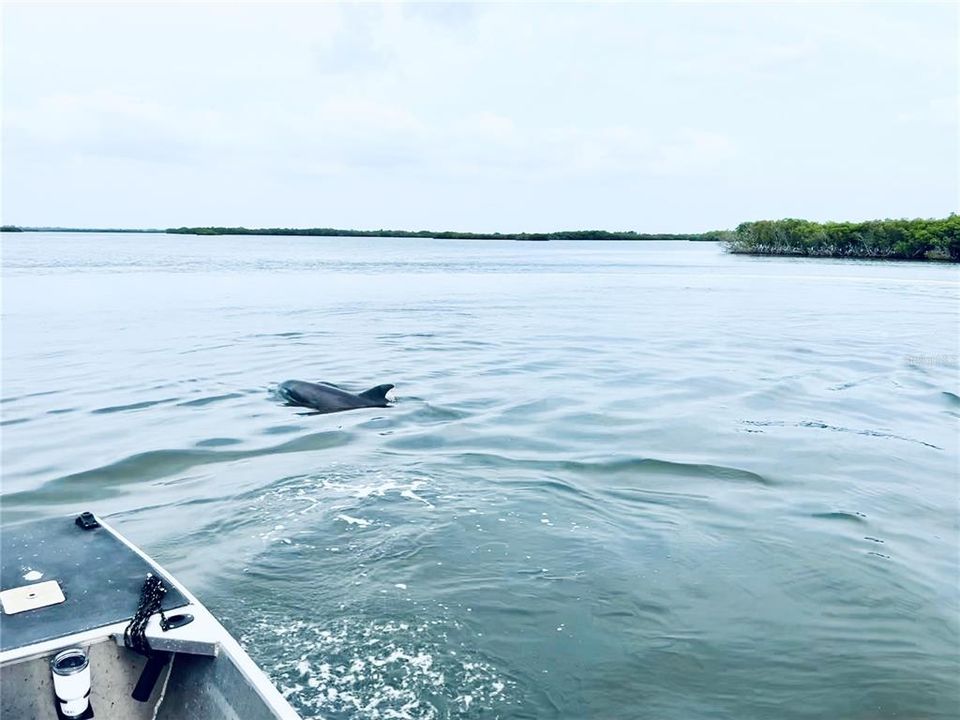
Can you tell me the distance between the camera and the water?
6598 mm

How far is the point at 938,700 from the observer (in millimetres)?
6297

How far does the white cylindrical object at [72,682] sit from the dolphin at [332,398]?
11.0 meters

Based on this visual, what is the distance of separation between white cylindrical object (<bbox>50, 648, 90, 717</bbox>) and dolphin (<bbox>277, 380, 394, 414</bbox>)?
Answer: 1101cm

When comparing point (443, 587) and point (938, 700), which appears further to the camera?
point (443, 587)

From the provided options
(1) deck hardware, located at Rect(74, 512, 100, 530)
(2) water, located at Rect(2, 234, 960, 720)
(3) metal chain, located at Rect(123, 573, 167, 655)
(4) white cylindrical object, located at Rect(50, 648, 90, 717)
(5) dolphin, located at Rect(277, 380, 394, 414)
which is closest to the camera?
(4) white cylindrical object, located at Rect(50, 648, 90, 717)

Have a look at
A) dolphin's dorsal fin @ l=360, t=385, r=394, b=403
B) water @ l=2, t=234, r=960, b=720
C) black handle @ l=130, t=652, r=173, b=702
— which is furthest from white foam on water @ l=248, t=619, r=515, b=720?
dolphin's dorsal fin @ l=360, t=385, r=394, b=403

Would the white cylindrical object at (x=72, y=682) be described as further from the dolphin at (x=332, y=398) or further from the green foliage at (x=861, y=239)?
the green foliage at (x=861, y=239)

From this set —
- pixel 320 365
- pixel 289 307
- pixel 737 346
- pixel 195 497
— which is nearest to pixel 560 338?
pixel 737 346

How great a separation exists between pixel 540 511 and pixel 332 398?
703cm

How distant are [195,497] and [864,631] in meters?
8.30

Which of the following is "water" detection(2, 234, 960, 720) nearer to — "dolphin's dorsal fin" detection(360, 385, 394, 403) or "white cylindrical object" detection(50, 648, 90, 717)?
"dolphin's dorsal fin" detection(360, 385, 394, 403)

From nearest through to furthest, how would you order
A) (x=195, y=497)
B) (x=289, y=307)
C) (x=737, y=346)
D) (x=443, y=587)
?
(x=443, y=587), (x=195, y=497), (x=737, y=346), (x=289, y=307)

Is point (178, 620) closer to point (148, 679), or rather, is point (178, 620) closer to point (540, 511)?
point (148, 679)

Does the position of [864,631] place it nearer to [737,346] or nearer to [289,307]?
[737,346]
